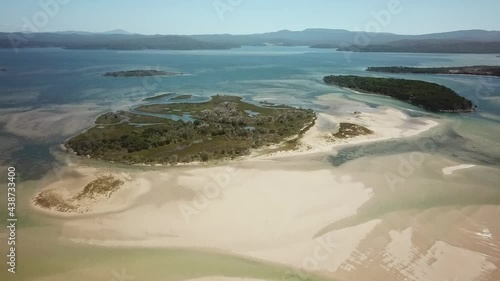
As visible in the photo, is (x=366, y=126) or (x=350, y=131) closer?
(x=350, y=131)

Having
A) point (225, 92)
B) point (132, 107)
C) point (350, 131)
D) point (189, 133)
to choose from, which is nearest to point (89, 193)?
point (189, 133)

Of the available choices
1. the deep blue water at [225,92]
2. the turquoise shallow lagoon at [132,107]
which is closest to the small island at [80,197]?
the turquoise shallow lagoon at [132,107]

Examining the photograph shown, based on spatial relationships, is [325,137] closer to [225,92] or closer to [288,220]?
[288,220]

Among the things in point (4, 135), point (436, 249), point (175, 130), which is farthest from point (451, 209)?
point (4, 135)

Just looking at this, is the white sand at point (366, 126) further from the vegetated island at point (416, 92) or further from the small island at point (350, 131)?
the vegetated island at point (416, 92)

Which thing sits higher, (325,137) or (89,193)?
(325,137)

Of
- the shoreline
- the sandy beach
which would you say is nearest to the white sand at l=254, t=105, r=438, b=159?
Answer: the shoreline

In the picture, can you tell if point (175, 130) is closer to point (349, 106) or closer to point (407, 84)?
point (349, 106)
